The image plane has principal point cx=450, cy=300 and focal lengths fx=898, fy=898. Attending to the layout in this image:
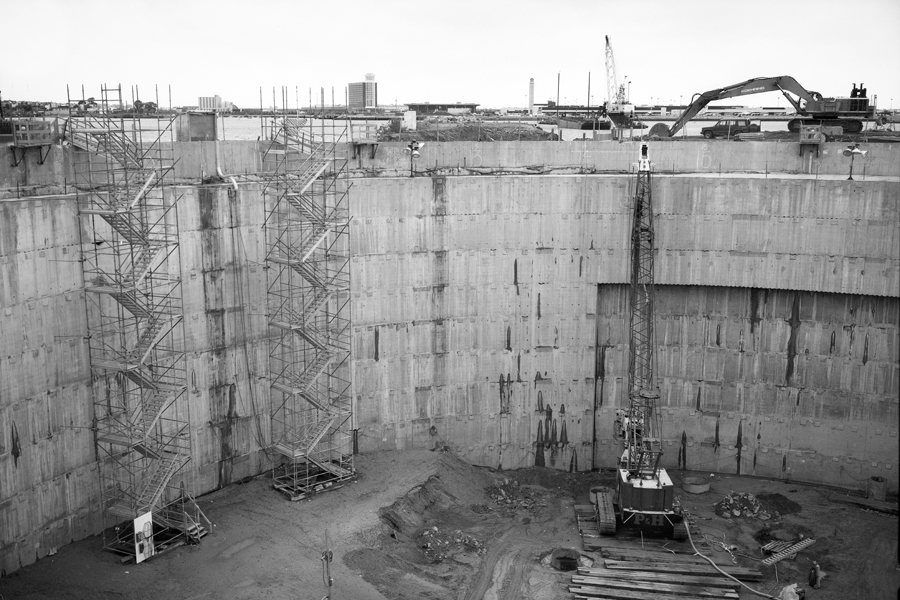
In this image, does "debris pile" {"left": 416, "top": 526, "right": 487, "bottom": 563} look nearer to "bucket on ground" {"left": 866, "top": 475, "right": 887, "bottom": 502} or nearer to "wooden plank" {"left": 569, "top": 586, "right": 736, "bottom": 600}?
"wooden plank" {"left": 569, "top": 586, "right": 736, "bottom": 600}

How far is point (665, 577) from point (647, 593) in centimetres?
108

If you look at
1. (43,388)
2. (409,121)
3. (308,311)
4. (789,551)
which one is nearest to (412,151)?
(409,121)

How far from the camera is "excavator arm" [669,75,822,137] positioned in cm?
4506

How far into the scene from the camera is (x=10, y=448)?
85.1 feet

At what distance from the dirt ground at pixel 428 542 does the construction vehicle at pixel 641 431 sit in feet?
3.15

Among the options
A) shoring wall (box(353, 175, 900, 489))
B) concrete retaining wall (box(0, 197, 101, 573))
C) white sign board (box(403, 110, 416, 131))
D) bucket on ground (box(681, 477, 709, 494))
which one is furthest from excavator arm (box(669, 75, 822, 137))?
concrete retaining wall (box(0, 197, 101, 573))

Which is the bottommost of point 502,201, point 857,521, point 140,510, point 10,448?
point 857,521

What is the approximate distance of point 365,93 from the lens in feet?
192

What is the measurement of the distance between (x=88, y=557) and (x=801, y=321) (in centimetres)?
2872

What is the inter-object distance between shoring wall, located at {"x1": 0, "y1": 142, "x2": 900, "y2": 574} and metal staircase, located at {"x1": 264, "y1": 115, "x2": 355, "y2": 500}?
71cm

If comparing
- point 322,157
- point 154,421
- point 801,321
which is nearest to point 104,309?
point 154,421

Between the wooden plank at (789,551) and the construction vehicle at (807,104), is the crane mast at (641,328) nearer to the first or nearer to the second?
the wooden plank at (789,551)

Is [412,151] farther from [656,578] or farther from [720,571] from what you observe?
[720,571]

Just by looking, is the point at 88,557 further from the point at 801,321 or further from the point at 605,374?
the point at 801,321
